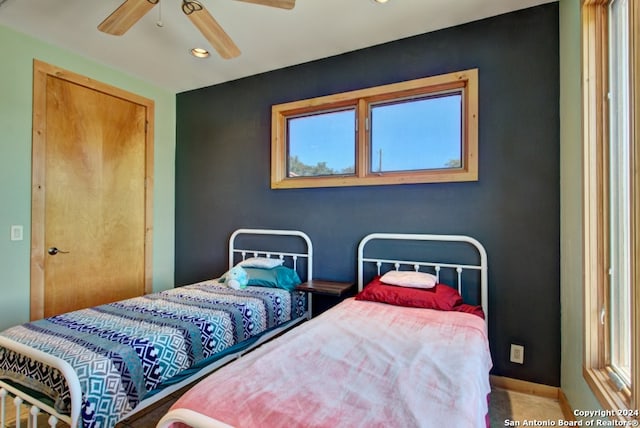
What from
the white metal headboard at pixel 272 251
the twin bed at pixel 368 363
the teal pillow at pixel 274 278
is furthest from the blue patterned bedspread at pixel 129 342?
the white metal headboard at pixel 272 251

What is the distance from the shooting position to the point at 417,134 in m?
2.67

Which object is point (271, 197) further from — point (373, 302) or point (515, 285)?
point (515, 285)

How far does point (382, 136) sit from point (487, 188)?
944 mm

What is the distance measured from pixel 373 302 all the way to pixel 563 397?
4.28 feet

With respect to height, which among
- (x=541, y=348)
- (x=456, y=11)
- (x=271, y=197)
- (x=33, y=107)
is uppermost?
(x=456, y=11)

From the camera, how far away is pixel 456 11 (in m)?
2.30

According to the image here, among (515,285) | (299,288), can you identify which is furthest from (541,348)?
(299,288)

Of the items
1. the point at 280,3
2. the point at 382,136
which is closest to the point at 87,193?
the point at 280,3

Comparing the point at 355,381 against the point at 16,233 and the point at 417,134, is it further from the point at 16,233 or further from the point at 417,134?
the point at 16,233

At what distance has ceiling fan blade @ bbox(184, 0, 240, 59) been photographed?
1795 mm

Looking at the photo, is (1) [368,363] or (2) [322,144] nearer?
(1) [368,363]

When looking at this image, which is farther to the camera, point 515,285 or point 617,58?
point 515,285

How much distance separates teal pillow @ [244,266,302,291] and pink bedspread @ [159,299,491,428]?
0.98 metres

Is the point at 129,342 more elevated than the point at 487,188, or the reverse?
the point at 487,188
